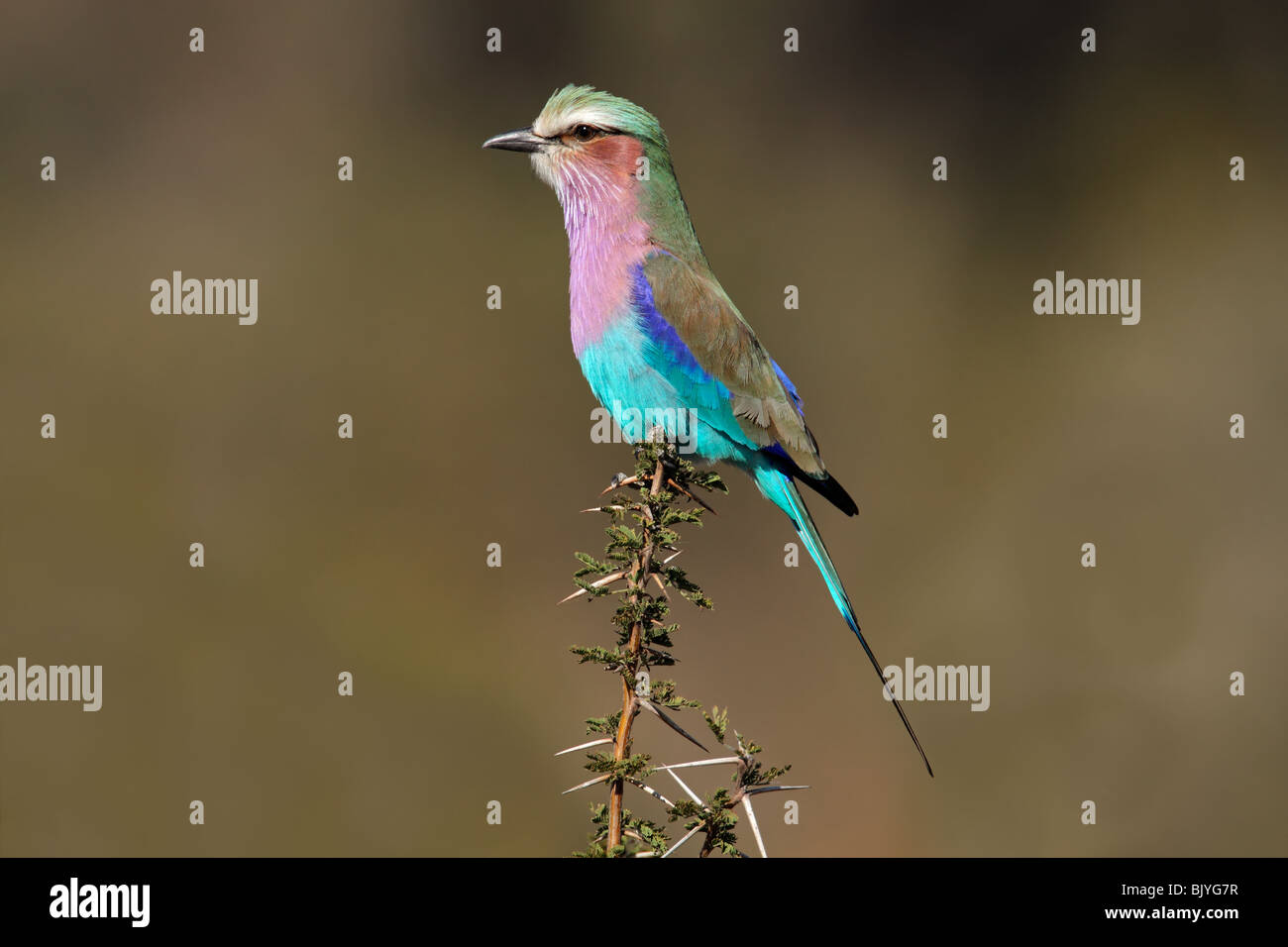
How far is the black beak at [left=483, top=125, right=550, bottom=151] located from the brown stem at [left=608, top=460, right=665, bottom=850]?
258cm

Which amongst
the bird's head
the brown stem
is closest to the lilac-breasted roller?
the bird's head

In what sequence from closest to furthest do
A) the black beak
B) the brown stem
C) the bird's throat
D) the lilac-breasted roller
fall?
the brown stem < the lilac-breasted roller < the bird's throat < the black beak

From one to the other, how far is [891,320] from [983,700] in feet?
8.83

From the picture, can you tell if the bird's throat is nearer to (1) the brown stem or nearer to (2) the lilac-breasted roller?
(2) the lilac-breasted roller

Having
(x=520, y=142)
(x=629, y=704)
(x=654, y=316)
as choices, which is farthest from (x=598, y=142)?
(x=629, y=704)

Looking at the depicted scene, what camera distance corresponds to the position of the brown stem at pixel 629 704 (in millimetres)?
2980

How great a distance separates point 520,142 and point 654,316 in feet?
3.50

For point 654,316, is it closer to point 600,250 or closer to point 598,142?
point 600,250

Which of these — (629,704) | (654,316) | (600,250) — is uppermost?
(600,250)

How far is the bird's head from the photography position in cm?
555

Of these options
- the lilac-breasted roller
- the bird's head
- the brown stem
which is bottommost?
the brown stem

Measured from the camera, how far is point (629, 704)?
3.15 meters

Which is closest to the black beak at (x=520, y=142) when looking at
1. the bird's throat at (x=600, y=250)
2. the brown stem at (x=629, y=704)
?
the bird's throat at (x=600, y=250)
